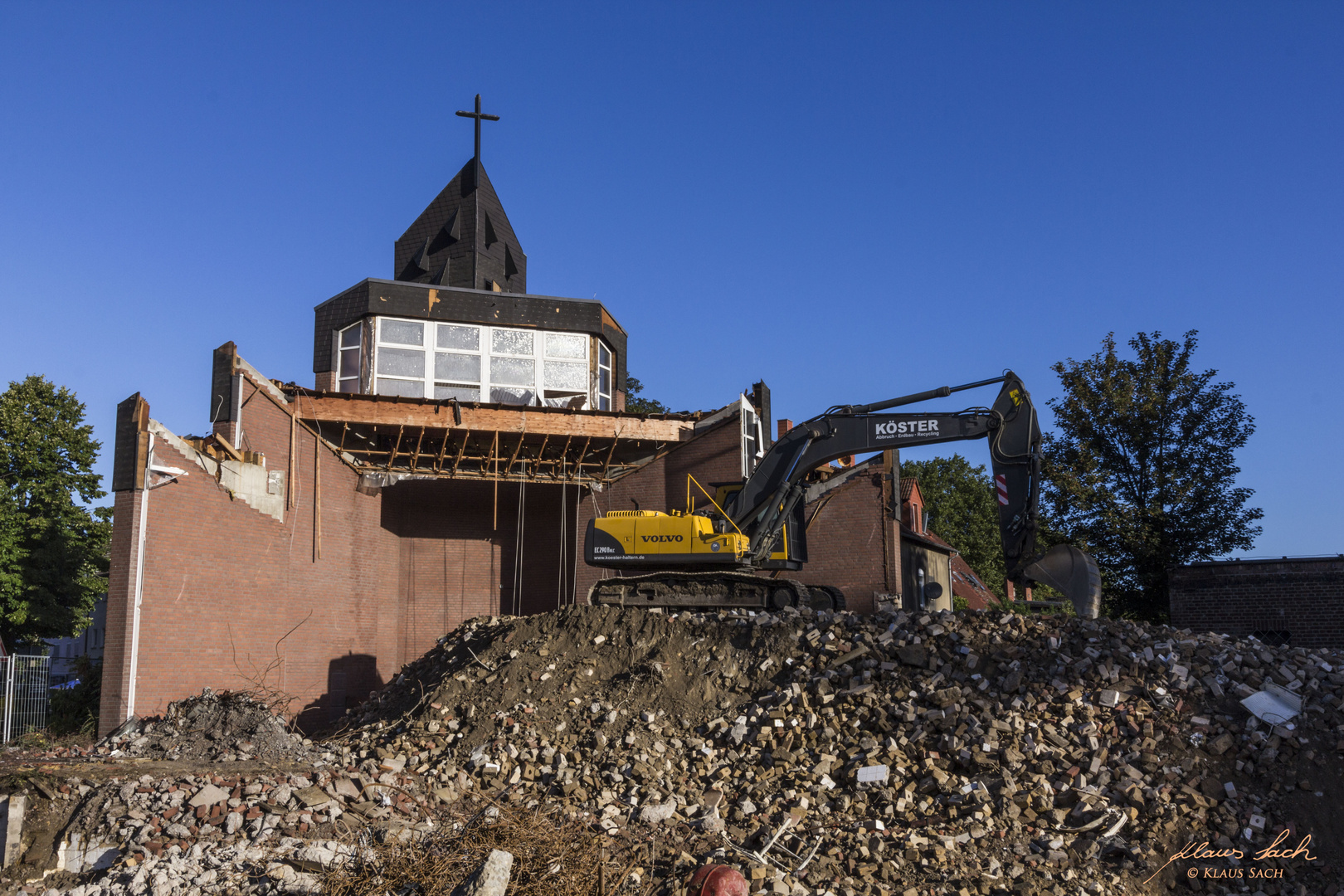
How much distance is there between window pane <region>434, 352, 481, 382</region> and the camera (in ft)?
66.8

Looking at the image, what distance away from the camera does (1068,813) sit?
9648 mm

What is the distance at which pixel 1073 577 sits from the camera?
1210cm

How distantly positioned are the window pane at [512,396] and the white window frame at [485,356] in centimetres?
7

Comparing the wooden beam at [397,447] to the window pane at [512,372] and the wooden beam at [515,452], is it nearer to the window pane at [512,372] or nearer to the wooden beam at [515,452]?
the wooden beam at [515,452]

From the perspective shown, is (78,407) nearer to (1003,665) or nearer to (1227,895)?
(1003,665)

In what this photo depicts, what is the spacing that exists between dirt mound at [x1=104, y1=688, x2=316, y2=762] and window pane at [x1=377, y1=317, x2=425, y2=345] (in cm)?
914

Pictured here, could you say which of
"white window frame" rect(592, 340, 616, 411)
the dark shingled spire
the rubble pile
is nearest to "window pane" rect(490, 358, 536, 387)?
"white window frame" rect(592, 340, 616, 411)

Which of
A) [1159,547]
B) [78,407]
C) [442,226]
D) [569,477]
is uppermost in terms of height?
[442,226]

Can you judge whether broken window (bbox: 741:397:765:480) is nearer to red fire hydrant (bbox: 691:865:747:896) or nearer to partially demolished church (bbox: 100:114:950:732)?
partially demolished church (bbox: 100:114:950:732)

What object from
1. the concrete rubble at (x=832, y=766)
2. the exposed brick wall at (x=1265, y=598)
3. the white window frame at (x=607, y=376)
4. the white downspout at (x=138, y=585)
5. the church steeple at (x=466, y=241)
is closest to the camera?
the concrete rubble at (x=832, y=766)

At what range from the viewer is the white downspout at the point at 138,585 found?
527 inches

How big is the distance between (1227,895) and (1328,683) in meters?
3.58

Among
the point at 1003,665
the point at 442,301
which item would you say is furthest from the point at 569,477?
the point at 1003,665

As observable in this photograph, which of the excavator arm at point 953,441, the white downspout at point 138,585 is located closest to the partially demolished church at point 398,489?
the white downspout at point 138,585
